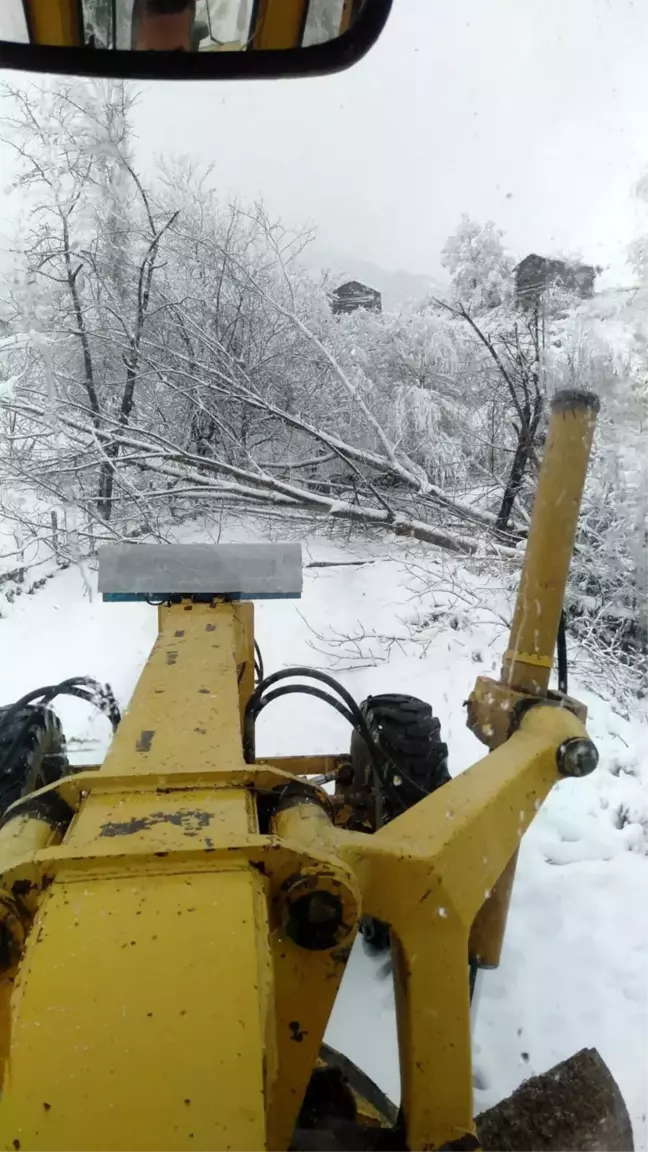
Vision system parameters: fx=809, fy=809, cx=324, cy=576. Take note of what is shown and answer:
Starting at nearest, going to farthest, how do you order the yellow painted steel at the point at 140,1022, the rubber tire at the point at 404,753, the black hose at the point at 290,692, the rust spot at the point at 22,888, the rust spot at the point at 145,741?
the yellow painted steel at the point at 140,1022 < the rust spot at the point at 22,888 < the rust spot at the point at 145,741 < the black hose at the point at 290,692 < the rubber tire at the point at 404,753

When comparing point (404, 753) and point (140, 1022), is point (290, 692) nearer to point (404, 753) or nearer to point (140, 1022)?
point (404, 753)

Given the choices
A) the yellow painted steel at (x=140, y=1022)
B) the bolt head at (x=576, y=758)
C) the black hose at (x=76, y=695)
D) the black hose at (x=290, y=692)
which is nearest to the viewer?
the yellow painted steel at (x=140, y=1022)

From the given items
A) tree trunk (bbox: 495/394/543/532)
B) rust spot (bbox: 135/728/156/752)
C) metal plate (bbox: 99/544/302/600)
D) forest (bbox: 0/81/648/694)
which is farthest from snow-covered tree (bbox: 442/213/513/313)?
rust spot (bbox: 135/728/156/752)

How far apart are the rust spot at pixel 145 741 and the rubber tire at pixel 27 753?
1.22 meters

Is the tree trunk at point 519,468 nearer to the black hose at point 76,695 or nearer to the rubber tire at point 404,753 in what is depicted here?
the rubber tire at point 404,753

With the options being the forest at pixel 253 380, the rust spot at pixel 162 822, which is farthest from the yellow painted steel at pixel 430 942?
the forest at pixel 253 380

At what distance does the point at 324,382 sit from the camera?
9.98m

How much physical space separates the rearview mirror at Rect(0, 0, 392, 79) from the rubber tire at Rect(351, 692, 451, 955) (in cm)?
193

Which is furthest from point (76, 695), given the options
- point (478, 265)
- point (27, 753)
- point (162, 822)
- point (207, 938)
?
point (478, 265)

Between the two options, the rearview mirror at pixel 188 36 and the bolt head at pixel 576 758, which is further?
the bolt head at pixel 576 758

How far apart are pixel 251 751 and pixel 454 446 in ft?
23.6

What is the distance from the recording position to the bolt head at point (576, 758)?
1.81 metres

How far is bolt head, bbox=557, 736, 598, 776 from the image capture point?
1811 millimetres

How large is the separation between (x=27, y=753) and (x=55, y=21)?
2075mm
